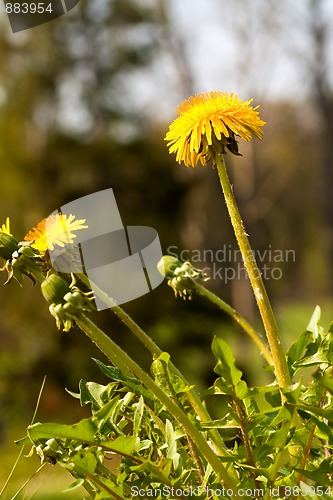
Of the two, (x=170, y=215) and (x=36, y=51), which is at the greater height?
(x=36, y=51)

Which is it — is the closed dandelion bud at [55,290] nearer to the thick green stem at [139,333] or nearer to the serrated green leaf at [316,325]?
the thick green stem at [139,333]

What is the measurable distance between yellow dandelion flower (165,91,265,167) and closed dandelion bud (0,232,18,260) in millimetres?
130

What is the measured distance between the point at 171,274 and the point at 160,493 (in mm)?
182

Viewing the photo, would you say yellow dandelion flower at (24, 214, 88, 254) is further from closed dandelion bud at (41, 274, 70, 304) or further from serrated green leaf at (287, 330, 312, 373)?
serrated green leaf at (287, 330, 312, 373)

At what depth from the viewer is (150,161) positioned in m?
3.67

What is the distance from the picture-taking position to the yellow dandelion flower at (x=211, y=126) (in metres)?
0.46

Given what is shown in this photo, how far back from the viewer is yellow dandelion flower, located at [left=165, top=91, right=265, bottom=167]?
459mm

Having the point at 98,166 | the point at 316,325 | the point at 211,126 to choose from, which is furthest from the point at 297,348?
the point at 98,166

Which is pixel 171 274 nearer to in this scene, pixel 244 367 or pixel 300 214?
pixel 244 367

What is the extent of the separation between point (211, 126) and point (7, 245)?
160 mm

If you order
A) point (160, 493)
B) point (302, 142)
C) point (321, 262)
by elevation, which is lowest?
point (321, 262)

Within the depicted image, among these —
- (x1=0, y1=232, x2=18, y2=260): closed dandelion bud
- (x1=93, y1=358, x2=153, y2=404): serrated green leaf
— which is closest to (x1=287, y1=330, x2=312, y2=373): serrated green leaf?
(x1=93, y1=358, x2=153, y2=404): serrated green leaf

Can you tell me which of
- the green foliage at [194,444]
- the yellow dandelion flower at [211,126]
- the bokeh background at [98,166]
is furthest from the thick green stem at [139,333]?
the bokeh background at [98,166]

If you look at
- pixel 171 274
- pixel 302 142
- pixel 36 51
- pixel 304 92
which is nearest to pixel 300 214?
pixel 302 142
